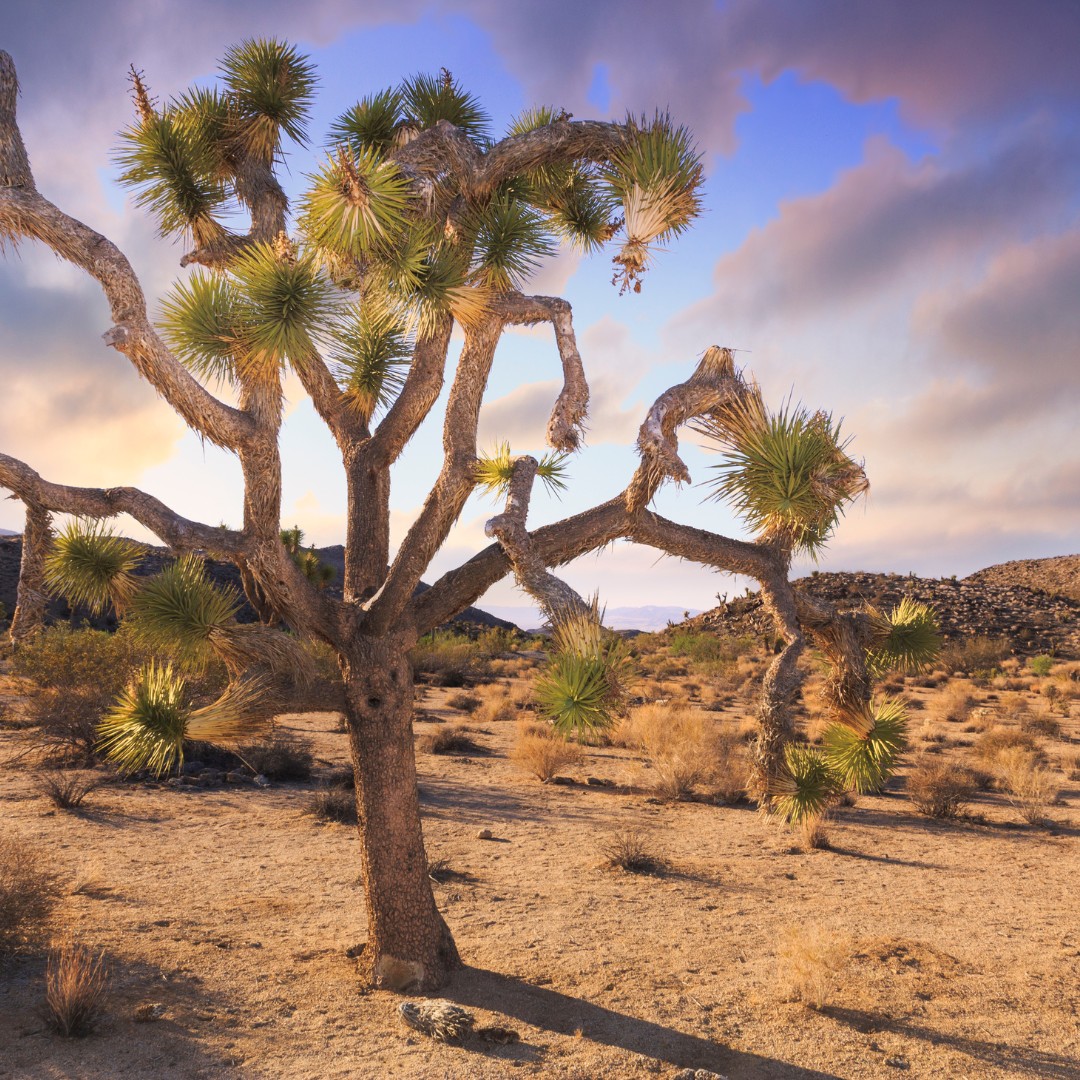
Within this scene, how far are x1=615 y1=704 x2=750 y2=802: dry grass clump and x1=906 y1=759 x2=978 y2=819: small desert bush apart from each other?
263 centimetres

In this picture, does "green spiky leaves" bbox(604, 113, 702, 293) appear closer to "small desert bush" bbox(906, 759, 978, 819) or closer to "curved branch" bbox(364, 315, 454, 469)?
"curved branch" bbox(364, 315, 454, 469)

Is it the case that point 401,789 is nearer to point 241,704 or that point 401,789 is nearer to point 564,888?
point 241,704

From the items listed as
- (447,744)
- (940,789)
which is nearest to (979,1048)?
(940,789)

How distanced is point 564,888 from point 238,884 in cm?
348

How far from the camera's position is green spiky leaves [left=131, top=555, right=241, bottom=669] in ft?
19.9

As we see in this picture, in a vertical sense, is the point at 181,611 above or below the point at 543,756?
above

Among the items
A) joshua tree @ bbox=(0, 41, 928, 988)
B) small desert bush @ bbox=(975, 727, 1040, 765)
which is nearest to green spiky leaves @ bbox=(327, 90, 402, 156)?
joshua tree @ bbox=(0, 41, 928, 988)

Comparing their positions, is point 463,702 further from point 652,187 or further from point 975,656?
point 975,656

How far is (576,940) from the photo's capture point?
26.7 feet

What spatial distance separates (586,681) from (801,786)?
2035 millimetres

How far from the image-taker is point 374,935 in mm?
6895

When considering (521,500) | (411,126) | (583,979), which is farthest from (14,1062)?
(411,126)

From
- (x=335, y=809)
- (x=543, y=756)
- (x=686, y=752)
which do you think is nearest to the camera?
(x=335, y=809)

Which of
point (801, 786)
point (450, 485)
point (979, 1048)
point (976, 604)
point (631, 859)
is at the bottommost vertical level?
point (979, 1048)
